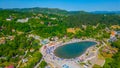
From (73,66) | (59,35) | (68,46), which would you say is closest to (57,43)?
(68,46)

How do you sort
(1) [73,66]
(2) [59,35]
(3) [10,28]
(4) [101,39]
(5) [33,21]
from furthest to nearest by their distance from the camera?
(5) [33,21] < (3) [10,28] < (2) [59,35] < (4) [101,39] < (1) [73,66]

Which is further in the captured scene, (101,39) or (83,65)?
(101,39)

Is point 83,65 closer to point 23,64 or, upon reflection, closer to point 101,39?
point 23,64

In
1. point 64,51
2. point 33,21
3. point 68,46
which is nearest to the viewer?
point 64,51

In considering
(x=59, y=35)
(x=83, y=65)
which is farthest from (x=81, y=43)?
(x=83, y=65)

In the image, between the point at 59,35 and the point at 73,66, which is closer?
the point at 73,66

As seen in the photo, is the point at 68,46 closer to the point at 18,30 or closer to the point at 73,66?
the point at 73,66
